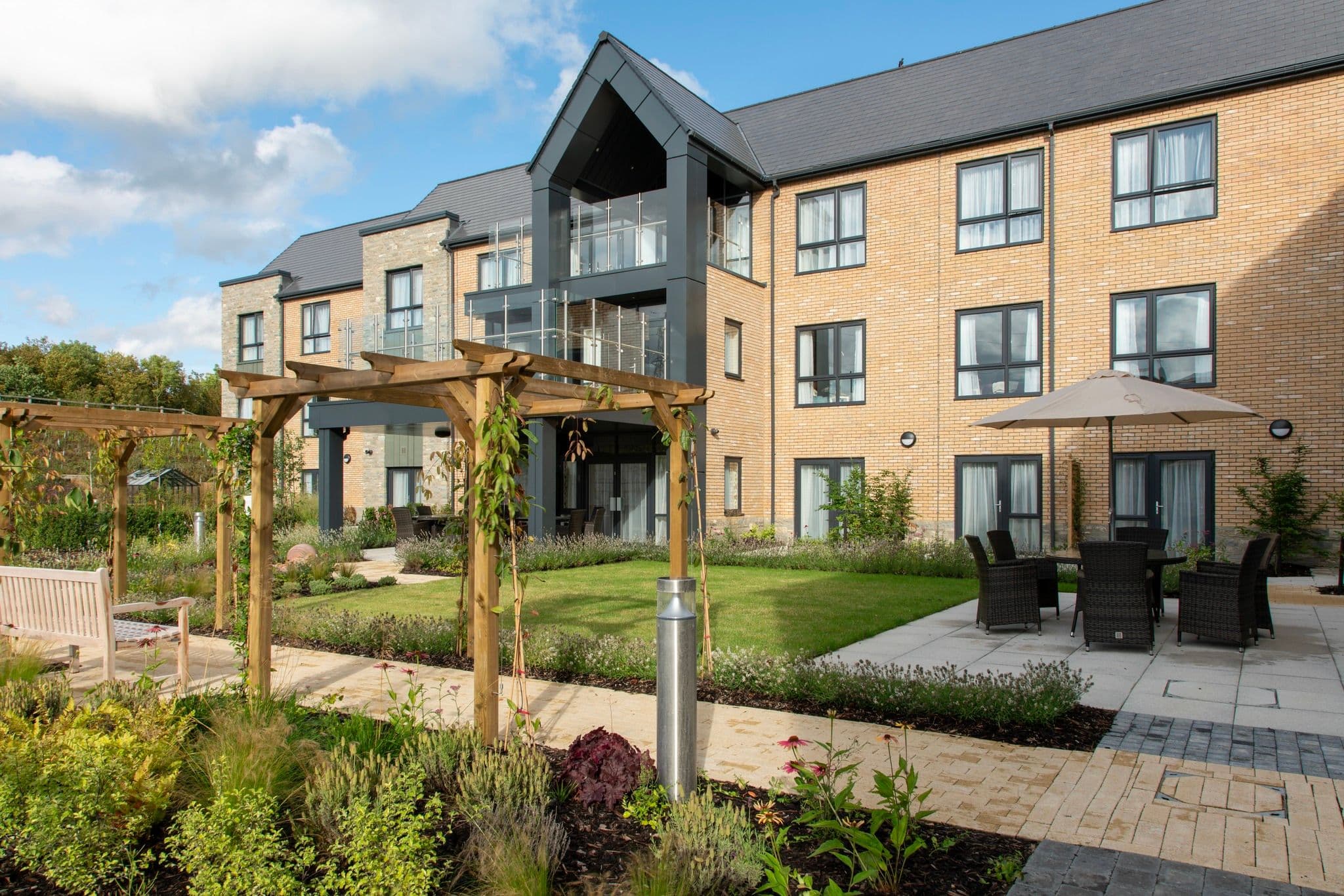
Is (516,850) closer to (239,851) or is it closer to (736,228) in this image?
(239,851)

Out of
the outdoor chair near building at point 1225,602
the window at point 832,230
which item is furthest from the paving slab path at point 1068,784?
the window at point 832,230

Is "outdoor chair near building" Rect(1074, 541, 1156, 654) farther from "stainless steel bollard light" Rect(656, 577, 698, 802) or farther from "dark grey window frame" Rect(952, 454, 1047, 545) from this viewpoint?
"dark grey window frame" Rect(952, 454, 1047, 545)

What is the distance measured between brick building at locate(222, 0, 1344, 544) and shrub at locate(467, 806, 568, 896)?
39.8 ft

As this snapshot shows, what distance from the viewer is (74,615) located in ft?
21.0

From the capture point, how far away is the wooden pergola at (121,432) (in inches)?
317

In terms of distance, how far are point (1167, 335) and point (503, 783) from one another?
600 inches

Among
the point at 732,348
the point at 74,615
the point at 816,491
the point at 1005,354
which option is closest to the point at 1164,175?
the point at 1005,354

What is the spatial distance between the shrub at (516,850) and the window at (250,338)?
28.4m

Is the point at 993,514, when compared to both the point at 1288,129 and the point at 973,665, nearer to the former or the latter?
the point at 1288,129

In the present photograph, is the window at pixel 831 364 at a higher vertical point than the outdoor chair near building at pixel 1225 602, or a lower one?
higher

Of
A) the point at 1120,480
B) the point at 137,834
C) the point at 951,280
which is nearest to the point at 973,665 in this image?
the point at 137,834

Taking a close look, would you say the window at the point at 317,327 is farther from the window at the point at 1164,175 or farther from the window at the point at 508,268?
the window at the point at 1164,175

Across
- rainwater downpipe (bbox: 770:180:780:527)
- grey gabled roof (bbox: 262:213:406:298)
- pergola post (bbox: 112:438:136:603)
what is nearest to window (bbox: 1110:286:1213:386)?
rainwater downpipe (bbox: 770:180:780:527)

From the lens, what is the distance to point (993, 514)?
55.4 ft
